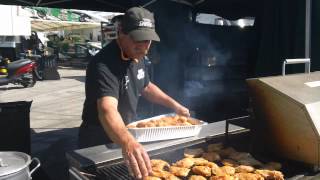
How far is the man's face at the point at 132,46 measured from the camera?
7.87 feet

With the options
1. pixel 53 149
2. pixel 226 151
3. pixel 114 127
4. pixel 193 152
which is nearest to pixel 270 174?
pixel 226 151

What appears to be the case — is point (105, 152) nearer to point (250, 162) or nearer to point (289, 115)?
point (250, 162)

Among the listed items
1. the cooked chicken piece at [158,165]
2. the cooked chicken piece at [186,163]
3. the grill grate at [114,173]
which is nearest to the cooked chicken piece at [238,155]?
the cooked chicken piece at [186,163]

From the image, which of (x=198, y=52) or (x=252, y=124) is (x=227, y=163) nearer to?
(x=252, y=124)

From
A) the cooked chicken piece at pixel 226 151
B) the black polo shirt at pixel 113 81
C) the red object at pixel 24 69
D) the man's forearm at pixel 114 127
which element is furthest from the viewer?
the red object at pixel 24 69

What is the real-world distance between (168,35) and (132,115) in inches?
151

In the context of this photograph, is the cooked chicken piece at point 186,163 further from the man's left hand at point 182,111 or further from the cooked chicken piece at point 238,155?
the man's left hand at point 182,111

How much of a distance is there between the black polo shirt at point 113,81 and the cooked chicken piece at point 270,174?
3.60 ft

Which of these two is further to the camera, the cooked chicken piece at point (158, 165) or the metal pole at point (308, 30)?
the metal pole at point (308, 30)

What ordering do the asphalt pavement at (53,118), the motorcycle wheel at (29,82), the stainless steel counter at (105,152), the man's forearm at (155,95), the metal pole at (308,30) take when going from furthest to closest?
the motorcycle wheel at (29,82) → the asphalt pavement at (53,118) → the metal pole at (308,30) → the man's forearm at (155,95) → the stainless steel counter at (105,152)

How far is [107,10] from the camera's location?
718cm

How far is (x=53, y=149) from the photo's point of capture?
20.8ft

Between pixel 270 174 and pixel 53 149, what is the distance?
5080 mm

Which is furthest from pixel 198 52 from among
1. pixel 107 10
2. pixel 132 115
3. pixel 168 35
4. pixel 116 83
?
pixel 116 83
